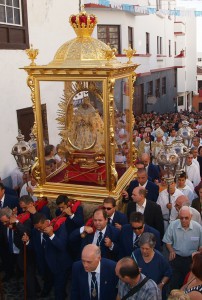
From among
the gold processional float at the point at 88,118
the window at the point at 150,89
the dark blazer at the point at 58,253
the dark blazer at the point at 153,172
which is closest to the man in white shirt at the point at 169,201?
the gold processional float at the point at 88,118

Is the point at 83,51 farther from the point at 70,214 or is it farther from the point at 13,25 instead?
the point at 13,25

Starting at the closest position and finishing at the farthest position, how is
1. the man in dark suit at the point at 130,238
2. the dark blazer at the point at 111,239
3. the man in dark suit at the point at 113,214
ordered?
the man in dark suit at the point at 130,238
the dark blazer at the point at 111,239
the man in dark suit at the point at 113,214

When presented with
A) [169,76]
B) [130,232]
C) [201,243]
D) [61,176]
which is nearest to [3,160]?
[61,176]

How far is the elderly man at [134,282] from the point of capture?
10.8ft

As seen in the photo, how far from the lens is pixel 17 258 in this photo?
5.25 meters

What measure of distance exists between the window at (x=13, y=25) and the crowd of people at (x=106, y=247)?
143 inches

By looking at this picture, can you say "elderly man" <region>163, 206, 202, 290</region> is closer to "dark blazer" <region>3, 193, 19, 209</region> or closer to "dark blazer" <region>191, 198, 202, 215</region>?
"dark blazer" <region>191, 198, 202, 215</region>

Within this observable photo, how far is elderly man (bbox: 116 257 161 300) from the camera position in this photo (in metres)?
3.29

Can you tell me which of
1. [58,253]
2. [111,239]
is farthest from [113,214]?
[58,253]

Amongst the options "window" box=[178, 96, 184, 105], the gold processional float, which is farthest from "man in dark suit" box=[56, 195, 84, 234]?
"window" box=[178, 96, 184, 105]

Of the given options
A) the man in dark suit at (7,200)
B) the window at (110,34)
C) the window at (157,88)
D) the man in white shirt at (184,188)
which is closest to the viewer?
the man in dark suit at (7,200)

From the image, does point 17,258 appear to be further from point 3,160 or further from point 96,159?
point 3,160

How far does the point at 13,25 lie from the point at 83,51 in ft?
11.0

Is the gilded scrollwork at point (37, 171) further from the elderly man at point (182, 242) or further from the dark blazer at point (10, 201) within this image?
the elderly man at point (182, 242)
